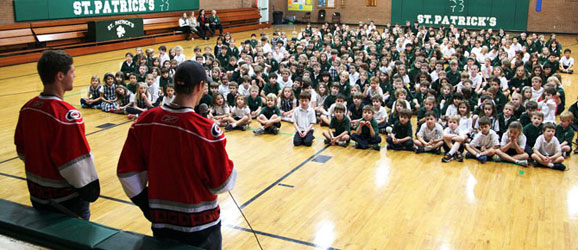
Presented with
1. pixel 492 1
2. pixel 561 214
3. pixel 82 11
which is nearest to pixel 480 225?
pixel 561 214

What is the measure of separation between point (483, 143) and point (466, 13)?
2042 cm

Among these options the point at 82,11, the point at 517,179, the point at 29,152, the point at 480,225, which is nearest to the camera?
the point at 29,152

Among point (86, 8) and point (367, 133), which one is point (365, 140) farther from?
point (86, 8)

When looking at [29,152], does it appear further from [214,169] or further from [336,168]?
[336,168]

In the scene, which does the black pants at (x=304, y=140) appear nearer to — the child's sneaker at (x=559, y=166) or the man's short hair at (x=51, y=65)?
the child's sneaker at (x=559, y=166)

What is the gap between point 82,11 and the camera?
18781 millimetres

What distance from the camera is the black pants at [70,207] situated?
304cm

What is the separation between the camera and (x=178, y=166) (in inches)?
101

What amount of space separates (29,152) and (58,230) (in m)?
0.55

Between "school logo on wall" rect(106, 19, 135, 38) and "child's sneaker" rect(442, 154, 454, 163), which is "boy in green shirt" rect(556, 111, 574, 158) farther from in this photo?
"school logo on wall" rect(106, 19, 135, 38)

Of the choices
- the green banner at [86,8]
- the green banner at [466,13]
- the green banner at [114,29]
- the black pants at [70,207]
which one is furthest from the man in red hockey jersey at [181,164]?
the green banner at [466,13]

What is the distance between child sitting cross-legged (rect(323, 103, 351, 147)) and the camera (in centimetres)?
832

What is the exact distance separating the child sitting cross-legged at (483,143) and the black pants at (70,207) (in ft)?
19.5

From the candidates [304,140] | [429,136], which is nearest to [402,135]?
[429,136]
